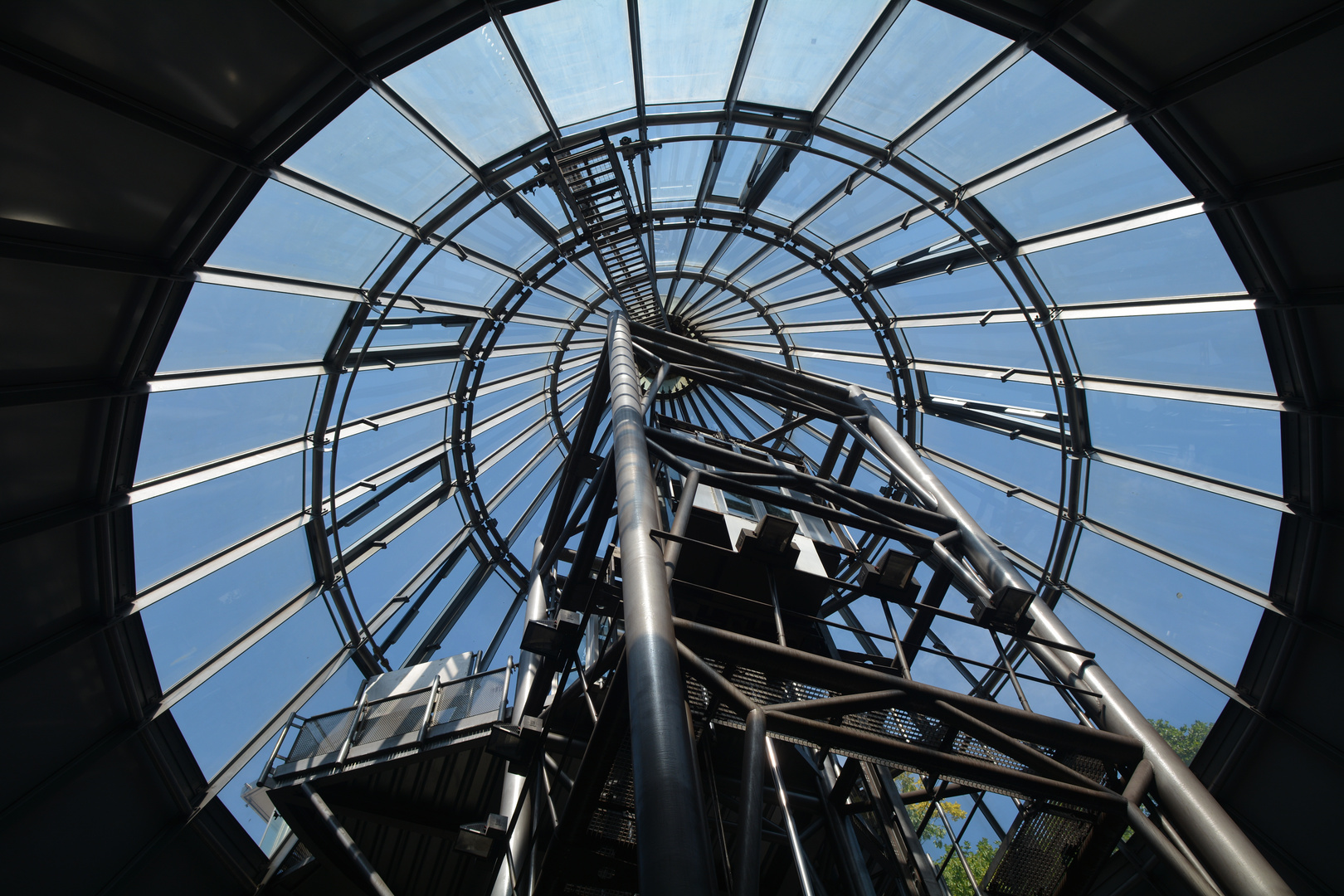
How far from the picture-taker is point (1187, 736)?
49.5 feet

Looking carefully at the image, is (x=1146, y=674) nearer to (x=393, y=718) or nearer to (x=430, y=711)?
(x=430, y=711)

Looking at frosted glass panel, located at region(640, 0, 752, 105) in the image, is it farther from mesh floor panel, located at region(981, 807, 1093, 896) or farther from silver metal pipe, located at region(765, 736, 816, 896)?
mesh floor panel, located at region(981, 807, 1093, 896)

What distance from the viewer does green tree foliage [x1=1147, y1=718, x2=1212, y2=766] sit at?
14727 millimetres

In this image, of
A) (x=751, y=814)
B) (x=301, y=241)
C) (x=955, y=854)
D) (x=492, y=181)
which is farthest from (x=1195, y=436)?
(x=301, y=241)

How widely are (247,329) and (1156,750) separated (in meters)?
16.3

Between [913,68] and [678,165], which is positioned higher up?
[913,68]

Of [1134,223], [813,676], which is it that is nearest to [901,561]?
[813,676]

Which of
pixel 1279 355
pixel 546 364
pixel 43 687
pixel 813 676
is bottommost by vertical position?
pixel 43 687

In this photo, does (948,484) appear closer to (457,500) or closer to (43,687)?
(457,500)

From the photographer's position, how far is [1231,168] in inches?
419

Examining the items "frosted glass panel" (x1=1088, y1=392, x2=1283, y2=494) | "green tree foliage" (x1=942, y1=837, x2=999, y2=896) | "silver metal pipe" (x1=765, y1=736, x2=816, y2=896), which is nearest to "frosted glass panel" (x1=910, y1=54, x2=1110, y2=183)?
"frosted glass panel" (x1=1088, y1=392, x2=1283, y2=494)

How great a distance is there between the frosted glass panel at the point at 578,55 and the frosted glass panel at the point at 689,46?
0.42 m

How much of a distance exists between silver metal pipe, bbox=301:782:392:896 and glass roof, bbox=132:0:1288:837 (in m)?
3.64

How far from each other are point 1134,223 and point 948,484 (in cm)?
955
